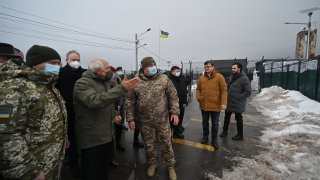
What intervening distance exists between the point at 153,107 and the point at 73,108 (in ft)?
4.09

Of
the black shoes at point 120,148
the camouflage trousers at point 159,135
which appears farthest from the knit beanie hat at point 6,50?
the black shoes at point 120,148

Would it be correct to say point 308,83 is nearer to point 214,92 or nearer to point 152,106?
point 214,92

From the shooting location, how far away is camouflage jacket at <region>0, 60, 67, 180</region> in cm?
142

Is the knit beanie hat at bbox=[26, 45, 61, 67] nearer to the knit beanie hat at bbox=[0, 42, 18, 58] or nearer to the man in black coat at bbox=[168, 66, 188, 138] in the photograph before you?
the knit beanie hat at bbox=[0, 42, 18, 58]

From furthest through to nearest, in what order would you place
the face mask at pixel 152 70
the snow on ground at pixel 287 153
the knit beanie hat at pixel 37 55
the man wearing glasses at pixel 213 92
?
the man wearing glasses at pixel 213 92, the snow on ground at pixel 287 153, the face mask at pixel 152 70, the knit beanie hat at pixel 37 55

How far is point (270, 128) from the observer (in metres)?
6.04

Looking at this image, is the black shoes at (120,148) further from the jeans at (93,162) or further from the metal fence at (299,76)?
the metal fence at (299,76)

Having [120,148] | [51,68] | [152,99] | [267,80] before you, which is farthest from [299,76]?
[51,68]

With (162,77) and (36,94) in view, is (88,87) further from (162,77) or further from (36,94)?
(162,77)

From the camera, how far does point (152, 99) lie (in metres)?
3.06

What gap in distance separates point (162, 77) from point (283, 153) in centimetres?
311

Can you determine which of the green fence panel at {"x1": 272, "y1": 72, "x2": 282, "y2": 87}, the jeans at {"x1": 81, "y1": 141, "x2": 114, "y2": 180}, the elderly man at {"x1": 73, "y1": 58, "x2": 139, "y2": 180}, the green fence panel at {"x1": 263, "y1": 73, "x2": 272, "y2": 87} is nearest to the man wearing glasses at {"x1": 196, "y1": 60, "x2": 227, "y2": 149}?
the elderly man at {"x1": 73, "y1": 58, "x2": 139, "y2": 180}

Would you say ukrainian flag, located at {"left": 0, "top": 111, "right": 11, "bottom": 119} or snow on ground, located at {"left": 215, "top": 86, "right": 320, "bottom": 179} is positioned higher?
ukrainian flag, located at {"left": 0, "top": 111, "right": 11, "bottom": 119}

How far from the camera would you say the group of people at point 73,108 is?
1.47 m
